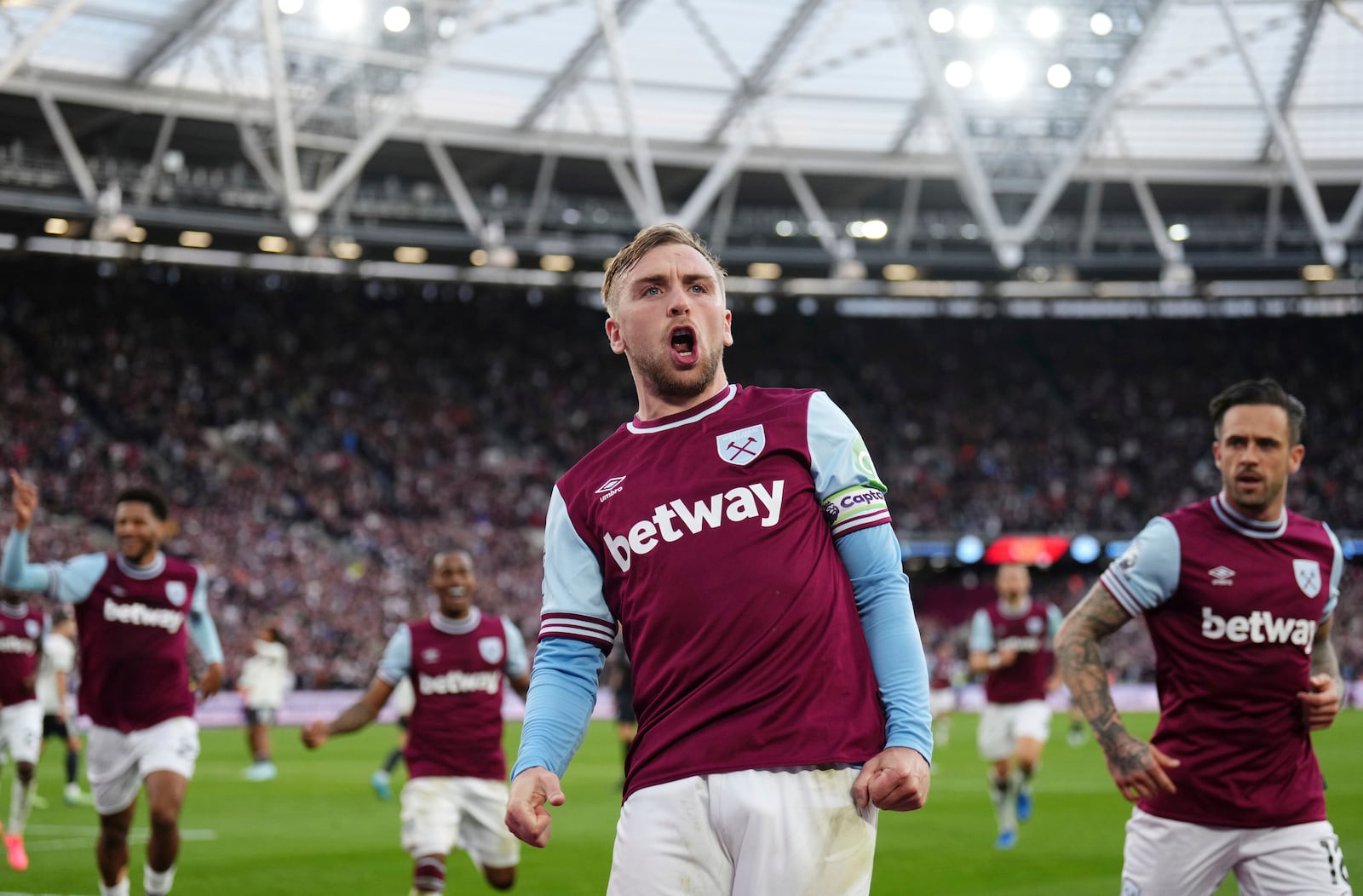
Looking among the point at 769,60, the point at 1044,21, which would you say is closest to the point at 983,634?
the point at 1044,21

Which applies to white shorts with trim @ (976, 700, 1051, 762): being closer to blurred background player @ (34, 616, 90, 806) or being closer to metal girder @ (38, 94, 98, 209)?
blurred background player @ (34, 616, 90, 806)

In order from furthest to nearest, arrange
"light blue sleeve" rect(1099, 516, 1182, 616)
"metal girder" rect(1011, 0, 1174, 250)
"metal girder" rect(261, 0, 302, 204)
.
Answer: "metal girder" rect(1011, 0, 1174, 250) < "metal girder" rect(261, 0, 302, 204) < "light blue sleeve" rect(1099, 516, 1182, 616)

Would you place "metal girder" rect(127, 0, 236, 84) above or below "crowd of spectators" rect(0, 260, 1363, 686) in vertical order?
above

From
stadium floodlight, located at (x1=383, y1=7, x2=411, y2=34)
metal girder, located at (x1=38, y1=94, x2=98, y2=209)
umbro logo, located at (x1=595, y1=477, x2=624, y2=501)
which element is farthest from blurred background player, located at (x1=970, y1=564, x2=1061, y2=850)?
metal girder, located at (x1=38, y1=94, x2=98, y2=209)

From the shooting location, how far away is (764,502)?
359 cm

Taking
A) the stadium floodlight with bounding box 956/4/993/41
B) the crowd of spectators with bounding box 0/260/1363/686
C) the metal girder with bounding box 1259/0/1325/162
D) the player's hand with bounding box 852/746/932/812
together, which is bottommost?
the player's hand with bounding box 852/746/932/812

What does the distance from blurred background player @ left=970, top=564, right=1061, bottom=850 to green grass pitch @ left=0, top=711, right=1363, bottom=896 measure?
0.67m

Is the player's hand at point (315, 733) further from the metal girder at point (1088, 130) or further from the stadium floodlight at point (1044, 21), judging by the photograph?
the stadium floodlight at point (1044, 21)

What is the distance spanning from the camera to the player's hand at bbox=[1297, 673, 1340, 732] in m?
5.38

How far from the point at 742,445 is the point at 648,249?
56 centimetres

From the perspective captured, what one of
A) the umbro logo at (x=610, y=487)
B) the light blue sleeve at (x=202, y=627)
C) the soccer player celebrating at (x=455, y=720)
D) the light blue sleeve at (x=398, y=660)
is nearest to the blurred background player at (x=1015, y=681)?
the soccer player celebrating at (x=455, y=720)

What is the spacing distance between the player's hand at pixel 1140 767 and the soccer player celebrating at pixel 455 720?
4667 mm

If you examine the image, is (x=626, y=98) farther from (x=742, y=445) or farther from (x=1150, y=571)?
(x=742, y=445)

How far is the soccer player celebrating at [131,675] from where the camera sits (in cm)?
884
